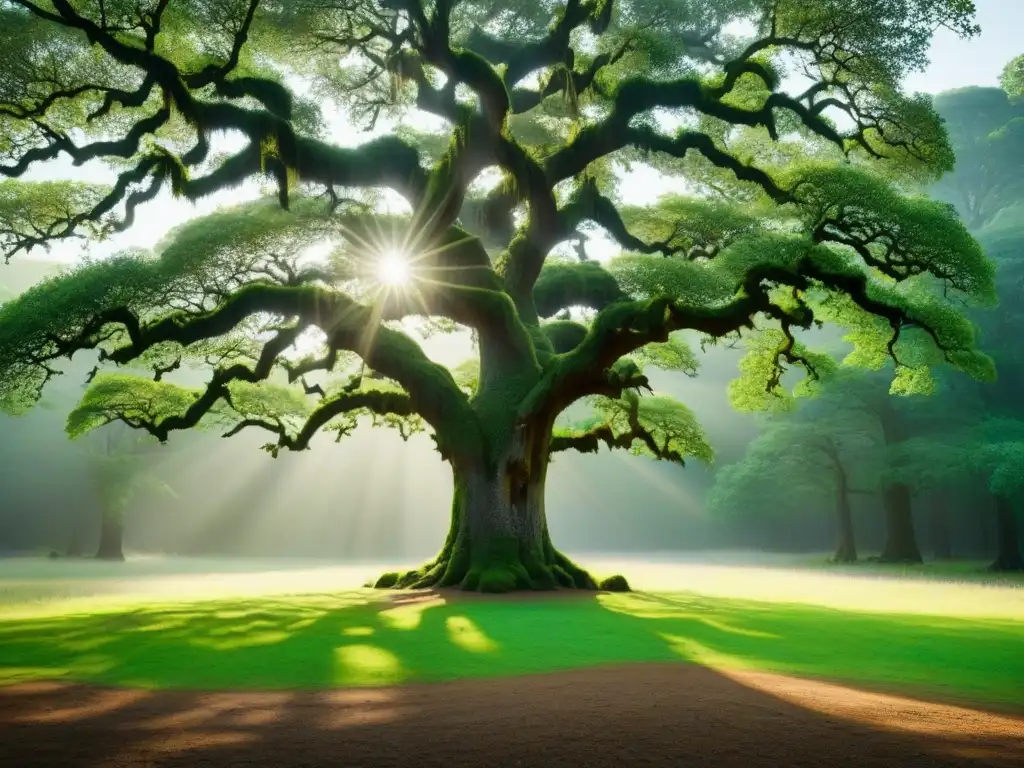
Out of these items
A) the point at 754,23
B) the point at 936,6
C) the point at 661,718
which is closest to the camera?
the point at 661,718

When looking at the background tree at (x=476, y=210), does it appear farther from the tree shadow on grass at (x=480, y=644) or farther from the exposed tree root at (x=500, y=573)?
the tree shadow on grass at (x=480, y=644)

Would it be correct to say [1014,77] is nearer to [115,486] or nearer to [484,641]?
[484,641]

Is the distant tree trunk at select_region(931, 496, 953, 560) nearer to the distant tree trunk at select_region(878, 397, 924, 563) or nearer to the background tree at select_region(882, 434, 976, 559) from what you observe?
the distant tree trunk at select_region(878, 397, 924, 563)

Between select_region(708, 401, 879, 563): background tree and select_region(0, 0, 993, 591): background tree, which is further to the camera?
select_region(708, 401, 879, 563): background tree

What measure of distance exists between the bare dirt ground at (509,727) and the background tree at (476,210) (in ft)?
24.3

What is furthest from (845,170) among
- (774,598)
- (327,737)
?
(327,737)

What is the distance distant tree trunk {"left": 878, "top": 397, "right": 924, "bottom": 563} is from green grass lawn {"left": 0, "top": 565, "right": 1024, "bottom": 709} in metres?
18.1

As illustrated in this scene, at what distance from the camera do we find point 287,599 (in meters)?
13.4

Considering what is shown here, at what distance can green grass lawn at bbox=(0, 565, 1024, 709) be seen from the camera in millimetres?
6328

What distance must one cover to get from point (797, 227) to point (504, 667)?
11595 millimetres

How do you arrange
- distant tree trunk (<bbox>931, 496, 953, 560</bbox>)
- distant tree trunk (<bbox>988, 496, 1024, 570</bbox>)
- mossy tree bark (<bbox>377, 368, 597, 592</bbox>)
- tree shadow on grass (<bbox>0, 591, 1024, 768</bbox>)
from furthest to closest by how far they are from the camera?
distant tree trunk (<bbox>931, 496, 953, 560</bbox>)
distant tree trunk (<bbox>988, 496, 1024, 570</bbox>)
mossy tree bark (<bbox>377, 368, 597, 592</bbox>)
tree shadow on grass (<bbox>0, 591, 1024, 768</bbox>)

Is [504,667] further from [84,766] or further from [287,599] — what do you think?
[287,599]

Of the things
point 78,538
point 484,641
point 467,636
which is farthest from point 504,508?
point 78,538

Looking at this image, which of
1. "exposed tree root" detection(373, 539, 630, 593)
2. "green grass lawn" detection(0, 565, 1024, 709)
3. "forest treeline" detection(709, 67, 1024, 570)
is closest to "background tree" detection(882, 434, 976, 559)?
"forest treeline" detection(709, 67, 1024, 570)
